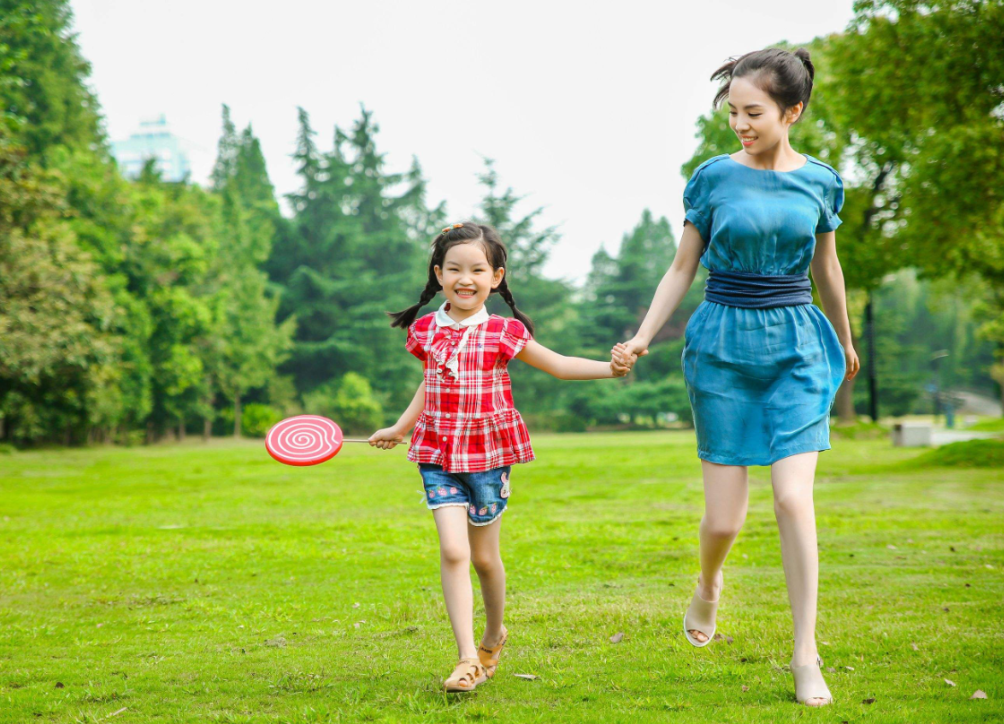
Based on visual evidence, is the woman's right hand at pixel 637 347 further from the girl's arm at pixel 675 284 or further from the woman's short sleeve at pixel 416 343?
the woman's short sleeve at pixel 416 343

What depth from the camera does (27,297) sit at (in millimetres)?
22891

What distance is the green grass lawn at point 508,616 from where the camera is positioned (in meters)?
3.62

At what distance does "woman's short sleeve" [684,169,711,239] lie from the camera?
3854mm

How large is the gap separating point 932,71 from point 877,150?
749 centimetres

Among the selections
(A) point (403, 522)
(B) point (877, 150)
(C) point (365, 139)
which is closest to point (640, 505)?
(A) point (403, 522)

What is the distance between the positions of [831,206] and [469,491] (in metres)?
1.89

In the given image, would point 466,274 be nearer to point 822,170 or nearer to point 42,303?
point 822,170

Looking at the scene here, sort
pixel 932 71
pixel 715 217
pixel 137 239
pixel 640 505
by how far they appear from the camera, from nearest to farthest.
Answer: pixel 715 217 → pixel 640 505 → pixel 932 71 → pixel 137 239

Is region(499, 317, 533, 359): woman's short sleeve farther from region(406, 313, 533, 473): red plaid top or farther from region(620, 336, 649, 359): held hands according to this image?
region(620, 336, 649, 359): held hands

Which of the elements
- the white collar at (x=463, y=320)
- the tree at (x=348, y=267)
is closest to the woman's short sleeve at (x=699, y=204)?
the white collar at (x=463, y=320)

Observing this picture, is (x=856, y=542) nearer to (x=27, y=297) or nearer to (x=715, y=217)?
(x=715, y=217)

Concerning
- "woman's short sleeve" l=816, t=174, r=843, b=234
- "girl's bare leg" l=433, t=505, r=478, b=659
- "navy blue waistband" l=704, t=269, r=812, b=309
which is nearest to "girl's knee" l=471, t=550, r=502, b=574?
"girl's bare leg" l=433, t=505, r=478, b=659

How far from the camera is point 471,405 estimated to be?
151 inches

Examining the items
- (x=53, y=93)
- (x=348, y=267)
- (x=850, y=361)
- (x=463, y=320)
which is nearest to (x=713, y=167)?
(x=850, y=361)
